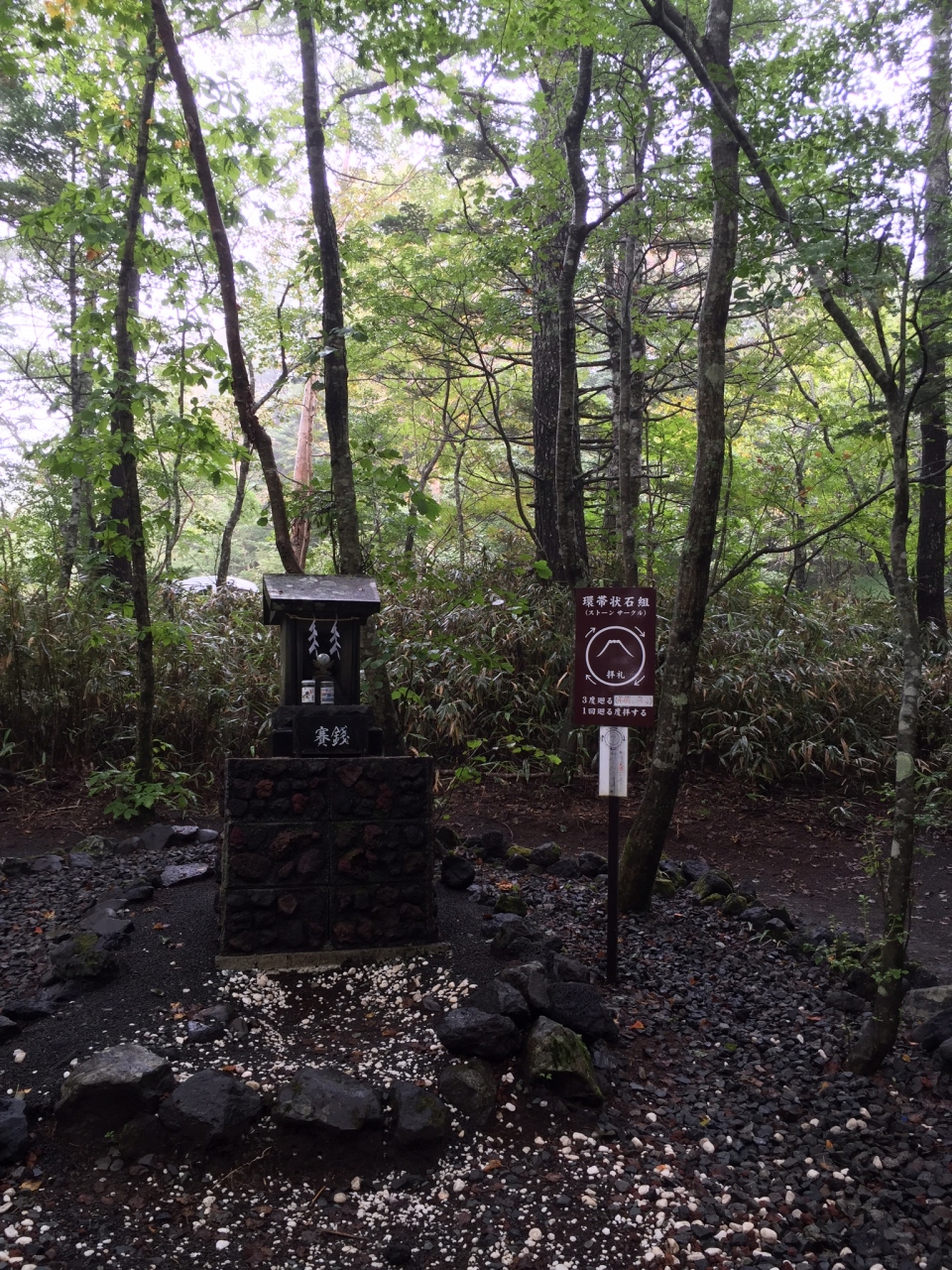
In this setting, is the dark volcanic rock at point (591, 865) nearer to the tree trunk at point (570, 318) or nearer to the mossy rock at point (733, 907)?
the mossy rock at point (733, 907)

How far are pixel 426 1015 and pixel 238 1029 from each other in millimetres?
767

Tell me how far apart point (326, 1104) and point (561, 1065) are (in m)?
0.86

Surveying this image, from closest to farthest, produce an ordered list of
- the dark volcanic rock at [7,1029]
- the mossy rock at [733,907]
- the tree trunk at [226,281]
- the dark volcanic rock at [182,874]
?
1. the dark volcanic rock at [7,1029]
2. the dark volcanic rock at [182,874]
3. the mossy rock at [733,907]
4. the tree trunk at [226,281]

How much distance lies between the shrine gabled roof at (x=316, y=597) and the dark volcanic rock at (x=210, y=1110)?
6.73 ft

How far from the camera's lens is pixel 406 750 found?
23.0ft

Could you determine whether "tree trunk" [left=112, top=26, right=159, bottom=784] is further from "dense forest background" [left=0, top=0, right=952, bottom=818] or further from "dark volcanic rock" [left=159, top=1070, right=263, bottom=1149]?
"dark volcanic rock" [left=159, top=1070, right=263, bottom=1149]

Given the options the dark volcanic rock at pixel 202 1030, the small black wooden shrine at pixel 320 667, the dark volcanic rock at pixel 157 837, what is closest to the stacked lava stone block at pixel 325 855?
the small black wooden shrine at pixel 320 667

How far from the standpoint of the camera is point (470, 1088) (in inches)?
112

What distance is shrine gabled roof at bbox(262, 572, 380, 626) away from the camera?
3.88 metres

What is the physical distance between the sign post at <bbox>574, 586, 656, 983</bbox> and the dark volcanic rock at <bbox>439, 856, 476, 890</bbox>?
3.42 feet

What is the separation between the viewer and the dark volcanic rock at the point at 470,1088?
281 centimetres

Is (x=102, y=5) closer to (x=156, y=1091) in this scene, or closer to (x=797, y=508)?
(x=156, y=1091)

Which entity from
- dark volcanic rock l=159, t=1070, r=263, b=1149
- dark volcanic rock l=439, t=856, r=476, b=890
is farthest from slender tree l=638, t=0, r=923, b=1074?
dark volcanic rock l=159, t=1070, r=263, b=1149

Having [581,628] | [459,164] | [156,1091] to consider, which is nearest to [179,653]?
[581,628]
